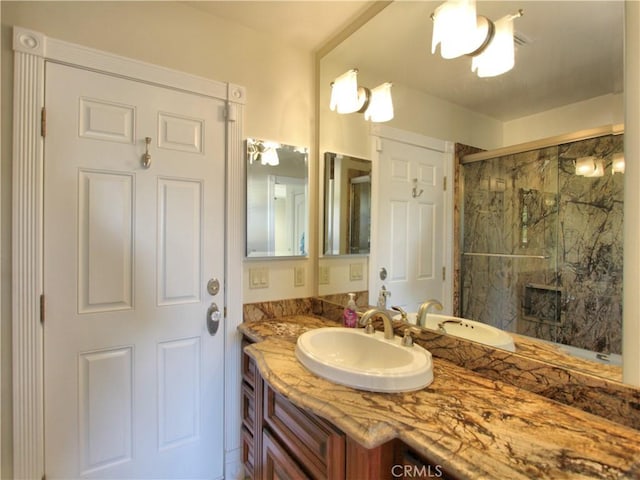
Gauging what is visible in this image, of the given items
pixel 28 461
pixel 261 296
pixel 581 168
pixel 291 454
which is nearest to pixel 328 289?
pixel 261 296

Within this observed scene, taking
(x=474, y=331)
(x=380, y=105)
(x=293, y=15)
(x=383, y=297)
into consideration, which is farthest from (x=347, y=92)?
(x=474, y=331)

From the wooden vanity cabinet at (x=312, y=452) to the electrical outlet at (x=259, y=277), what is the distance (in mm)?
529

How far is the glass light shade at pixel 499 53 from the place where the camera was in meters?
1.13

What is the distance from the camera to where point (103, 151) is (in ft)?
4.58

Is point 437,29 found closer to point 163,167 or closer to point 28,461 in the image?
point 163,167

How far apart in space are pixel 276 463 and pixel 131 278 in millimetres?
987

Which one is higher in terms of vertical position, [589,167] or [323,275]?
[589,167]

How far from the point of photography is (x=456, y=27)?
1.20 metres

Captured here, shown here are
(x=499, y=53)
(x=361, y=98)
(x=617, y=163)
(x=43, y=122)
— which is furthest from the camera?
(x=361, y=98)

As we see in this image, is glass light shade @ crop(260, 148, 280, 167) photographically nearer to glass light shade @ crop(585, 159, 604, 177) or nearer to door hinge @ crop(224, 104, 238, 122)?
door hinge @ crop(224, 104, 238, 122)

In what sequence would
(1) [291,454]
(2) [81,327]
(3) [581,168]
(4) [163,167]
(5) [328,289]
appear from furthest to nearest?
(5) [328,289] → (4) [163,167] → (2) [81,327] → (1) [291,454] → (3) [581,168]

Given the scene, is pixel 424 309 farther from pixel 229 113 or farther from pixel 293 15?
pixel 293 15

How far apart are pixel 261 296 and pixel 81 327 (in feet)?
2.69

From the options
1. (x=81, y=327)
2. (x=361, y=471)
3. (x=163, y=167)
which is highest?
(x=163, y=167)
